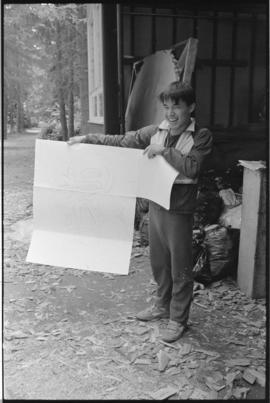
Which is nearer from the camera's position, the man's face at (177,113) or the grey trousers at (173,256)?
the man's face at (177,113)

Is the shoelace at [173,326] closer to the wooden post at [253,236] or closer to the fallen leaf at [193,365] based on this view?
the fallen leaf at [193,365]

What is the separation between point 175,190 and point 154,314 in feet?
3.55

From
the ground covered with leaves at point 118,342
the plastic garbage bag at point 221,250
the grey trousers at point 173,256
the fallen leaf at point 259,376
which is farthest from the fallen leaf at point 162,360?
the plastic garbage bag at point 221,250

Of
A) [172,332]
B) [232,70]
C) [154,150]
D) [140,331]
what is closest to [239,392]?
[172,332]

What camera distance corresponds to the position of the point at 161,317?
3.05 metres

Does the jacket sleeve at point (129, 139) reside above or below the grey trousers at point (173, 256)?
above

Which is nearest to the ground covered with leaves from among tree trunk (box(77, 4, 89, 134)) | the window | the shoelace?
the shoelace

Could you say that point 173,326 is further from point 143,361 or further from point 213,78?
point 213,78

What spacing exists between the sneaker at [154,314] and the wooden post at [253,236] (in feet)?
2.88

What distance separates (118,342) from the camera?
282cm

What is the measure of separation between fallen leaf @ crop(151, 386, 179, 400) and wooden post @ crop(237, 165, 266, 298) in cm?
140

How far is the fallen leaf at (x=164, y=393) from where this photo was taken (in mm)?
2266

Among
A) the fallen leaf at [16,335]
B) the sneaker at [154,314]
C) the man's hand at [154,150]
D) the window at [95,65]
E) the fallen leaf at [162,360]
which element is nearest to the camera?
the man's hand at [154,150]

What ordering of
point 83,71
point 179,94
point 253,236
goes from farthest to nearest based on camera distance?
point 83,71 < point 253,236 < point 179,94
